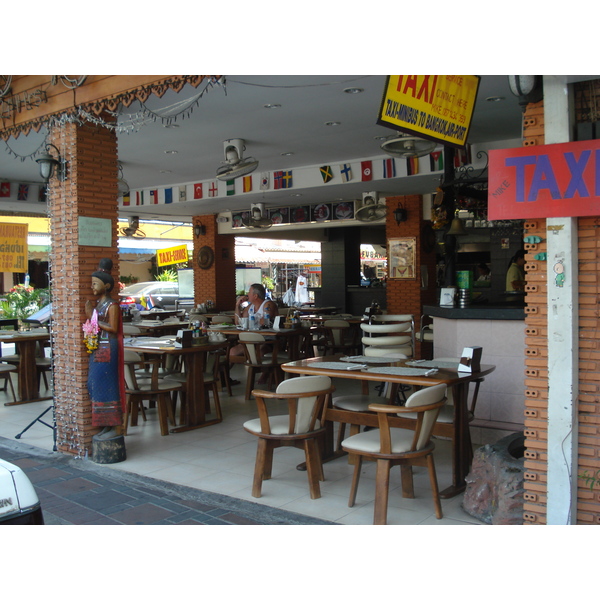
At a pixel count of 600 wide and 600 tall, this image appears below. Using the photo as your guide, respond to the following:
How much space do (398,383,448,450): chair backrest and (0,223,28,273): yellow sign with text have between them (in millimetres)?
7645

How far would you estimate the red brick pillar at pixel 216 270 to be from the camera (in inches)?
540

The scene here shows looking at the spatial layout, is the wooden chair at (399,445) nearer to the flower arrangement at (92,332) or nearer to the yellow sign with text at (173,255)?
the flower arrangement at (92,332)

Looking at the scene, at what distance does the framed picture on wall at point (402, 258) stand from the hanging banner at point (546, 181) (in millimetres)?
7517

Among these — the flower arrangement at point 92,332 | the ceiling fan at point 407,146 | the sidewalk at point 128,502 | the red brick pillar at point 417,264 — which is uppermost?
the ceiling fan at point 407,146

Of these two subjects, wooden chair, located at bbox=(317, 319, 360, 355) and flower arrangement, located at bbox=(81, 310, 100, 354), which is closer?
flower arrangement, located at bbox=(81, 310, 100, 354)

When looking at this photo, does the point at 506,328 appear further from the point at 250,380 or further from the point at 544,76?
the point at 250,380

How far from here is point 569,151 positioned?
10.5ft

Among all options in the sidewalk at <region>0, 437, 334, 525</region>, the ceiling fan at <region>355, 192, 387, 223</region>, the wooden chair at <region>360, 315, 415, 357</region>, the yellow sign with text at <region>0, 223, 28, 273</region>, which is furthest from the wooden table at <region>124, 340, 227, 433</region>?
the ceiling fan at <region>355, 192, 387, 223</region>

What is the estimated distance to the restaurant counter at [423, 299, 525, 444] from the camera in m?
5.54

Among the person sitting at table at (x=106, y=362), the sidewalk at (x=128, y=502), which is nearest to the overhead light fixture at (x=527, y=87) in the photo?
the sidewalk at (x=128, y=502)

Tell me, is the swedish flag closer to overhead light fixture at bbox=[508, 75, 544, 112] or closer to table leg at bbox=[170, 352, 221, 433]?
table leg at bbox=[170, 352, 221, 433]

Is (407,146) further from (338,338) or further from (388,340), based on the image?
(338,338)

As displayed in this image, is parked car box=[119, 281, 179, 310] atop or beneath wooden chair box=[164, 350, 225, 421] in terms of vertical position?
atop
